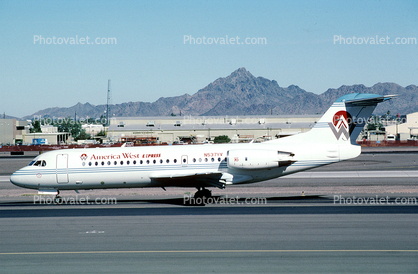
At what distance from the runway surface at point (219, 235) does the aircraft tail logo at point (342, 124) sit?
365cm

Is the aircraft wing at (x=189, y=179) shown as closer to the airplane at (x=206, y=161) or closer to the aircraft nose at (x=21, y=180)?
the airplane at (x=206, y=161)

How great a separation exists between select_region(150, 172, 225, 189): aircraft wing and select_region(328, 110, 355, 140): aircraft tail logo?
7.00 m

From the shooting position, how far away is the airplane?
69.2 ft

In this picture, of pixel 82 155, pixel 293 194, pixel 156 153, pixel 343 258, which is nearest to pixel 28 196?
pixel 82 155

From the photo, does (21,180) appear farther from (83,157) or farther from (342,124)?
(342,124)

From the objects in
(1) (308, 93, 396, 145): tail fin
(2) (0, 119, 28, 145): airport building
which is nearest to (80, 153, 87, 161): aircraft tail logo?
(1) (308, 93, 396, 145): tail fin

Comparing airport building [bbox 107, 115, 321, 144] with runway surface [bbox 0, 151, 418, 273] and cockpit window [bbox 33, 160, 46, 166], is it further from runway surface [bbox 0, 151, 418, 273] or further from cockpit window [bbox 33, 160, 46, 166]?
runway surface [bbox 0, 151, 418, 273]

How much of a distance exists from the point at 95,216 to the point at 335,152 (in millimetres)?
13010

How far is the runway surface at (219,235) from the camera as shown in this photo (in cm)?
1105

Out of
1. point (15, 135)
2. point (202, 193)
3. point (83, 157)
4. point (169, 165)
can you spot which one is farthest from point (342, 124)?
point (15, 135)

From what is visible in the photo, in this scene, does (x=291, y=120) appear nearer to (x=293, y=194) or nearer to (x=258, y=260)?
(x=293, y=194)

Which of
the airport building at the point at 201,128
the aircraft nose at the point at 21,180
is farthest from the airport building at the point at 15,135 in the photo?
the aircraft nose at the point at 21,180

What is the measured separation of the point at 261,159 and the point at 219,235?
7.60 metres

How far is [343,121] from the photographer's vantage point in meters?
21.9
